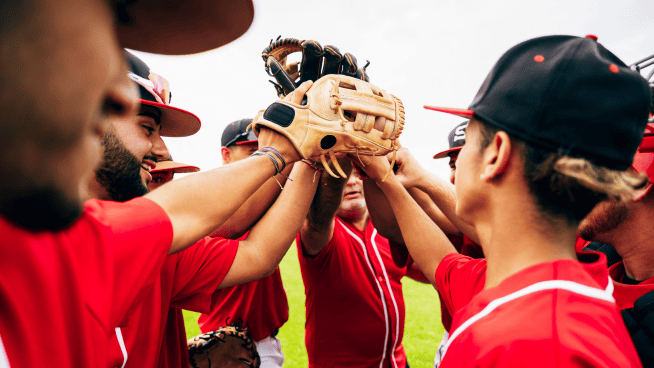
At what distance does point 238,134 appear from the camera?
414 centimetres

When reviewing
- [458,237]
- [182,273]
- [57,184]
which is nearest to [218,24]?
[57,184]

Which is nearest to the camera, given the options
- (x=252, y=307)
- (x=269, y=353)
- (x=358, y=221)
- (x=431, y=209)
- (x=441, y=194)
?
(x=441, y=194)

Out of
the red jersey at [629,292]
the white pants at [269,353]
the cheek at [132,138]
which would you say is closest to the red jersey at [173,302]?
the cheek at [132,138]

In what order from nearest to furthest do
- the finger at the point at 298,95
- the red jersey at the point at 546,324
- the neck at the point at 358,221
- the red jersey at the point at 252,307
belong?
the red jersey at the point at 546,324 < the finger at the point at 298,95 < the red jersey at the point at 252,307 < the neck at the point at 358,221

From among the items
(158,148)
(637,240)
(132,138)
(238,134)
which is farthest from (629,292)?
(238,134)

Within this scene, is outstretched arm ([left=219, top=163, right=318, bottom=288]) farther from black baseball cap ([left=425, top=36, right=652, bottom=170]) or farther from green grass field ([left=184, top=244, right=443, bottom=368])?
green grass field ([left=184, top=244, right=443, bottom=368])

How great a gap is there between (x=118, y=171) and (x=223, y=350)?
1399 millimetres

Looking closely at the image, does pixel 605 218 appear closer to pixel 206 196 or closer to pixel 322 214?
pixel 322 214

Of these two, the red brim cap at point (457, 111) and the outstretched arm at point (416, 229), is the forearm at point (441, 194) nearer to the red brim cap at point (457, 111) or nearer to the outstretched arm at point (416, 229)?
the outstretched arm at point (416, 229)

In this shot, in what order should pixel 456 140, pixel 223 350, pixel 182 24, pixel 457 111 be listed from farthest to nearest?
pixel 456 140 → pixel 223 350 → pixel 457 111 → pixel 182 24

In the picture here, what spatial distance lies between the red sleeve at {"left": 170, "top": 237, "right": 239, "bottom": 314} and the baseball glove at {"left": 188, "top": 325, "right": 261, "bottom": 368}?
66 centimetres

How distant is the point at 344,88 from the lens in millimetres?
1850

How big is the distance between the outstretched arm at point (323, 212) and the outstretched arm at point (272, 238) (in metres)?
0.34

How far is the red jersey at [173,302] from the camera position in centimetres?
132
